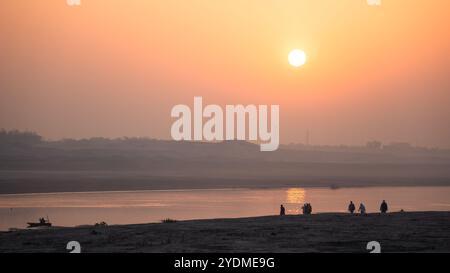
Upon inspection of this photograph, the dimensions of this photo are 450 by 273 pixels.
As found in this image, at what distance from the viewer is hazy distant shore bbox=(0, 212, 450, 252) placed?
Answer: 106 ft

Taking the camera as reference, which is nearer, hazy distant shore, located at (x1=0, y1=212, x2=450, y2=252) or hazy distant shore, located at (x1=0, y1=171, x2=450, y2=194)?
hazy distant shore, located at (x1=0, y1=212, x2=450, y2=252)

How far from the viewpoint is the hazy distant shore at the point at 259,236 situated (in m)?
32.4

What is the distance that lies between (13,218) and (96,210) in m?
14.0

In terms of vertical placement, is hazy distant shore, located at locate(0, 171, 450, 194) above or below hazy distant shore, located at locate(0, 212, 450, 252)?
above

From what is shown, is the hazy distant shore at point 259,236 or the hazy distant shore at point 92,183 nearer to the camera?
the hazy distant shore at point 259,236

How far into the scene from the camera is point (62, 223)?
238ft

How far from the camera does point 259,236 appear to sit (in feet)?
118

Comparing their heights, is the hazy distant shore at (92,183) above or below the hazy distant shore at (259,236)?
above

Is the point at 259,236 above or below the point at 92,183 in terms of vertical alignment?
below

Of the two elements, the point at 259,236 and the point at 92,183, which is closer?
the point at 259,236
